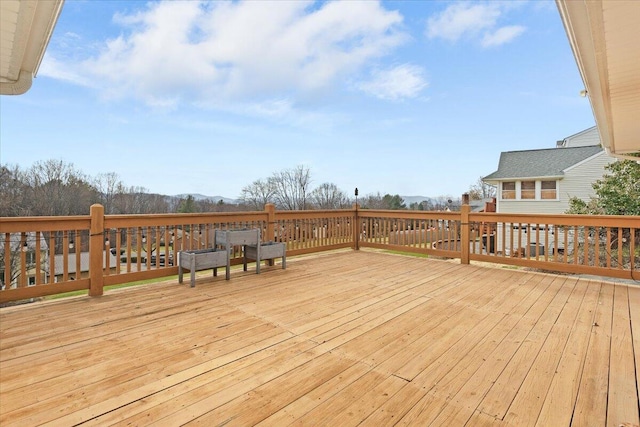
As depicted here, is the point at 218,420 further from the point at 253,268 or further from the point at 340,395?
the point at 253,268

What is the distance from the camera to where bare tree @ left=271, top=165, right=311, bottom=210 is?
1669 centimetres

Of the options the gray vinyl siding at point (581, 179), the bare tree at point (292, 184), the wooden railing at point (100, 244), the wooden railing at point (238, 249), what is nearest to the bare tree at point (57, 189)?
the wooden railing at point (238, 249)

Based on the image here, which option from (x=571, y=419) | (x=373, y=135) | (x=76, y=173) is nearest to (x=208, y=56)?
(x=76, y=173)

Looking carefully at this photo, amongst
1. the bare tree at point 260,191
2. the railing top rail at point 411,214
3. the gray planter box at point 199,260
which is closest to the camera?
the gray planter box at point 199,260

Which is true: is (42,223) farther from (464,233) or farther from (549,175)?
(549,175)

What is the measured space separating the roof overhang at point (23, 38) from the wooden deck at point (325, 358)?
194 centimetres

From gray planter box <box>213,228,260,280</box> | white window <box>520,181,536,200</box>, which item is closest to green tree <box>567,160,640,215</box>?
white window <box>520,181,536,200</box>

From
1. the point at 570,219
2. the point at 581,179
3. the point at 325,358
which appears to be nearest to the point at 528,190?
the point at 581,179

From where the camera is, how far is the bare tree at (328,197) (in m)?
14.7

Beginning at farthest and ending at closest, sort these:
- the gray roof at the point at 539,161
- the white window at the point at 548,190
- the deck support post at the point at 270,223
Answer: the white window at the point at 548,190
the gray roof at the point at 539,161
the deck support post at the point at 270,223

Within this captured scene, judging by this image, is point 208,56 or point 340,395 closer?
point 340,395

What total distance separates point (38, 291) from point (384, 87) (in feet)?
38.2

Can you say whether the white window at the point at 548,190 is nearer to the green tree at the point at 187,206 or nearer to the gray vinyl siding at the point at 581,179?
the gray vinyl siding at the point at 581,179

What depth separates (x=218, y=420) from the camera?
143 cm
